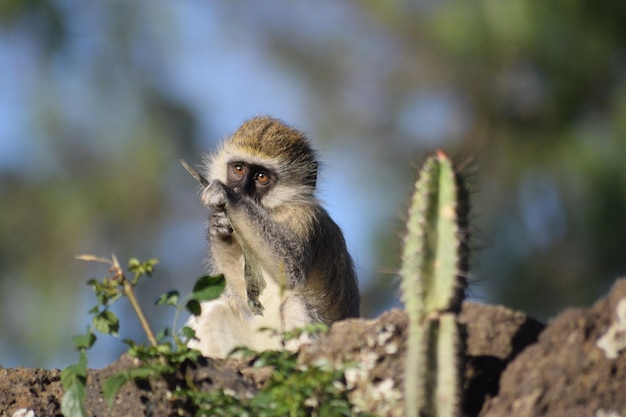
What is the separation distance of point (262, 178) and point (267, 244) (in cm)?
85

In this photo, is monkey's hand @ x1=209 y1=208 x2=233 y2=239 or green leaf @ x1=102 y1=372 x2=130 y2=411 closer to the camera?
green leaf @ x1=102 y1=372 x2=130 y2=411

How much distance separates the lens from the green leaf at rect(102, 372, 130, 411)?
462cm

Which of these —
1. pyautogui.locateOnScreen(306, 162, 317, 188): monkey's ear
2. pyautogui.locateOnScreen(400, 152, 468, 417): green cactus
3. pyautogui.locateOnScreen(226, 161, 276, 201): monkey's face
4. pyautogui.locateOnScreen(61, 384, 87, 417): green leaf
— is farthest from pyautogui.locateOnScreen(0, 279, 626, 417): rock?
pyautogui.locateOnScreen(306, 162, 317, 188): monkey's ear

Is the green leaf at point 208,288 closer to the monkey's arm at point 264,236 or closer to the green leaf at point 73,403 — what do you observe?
the green leaf at point 73,403

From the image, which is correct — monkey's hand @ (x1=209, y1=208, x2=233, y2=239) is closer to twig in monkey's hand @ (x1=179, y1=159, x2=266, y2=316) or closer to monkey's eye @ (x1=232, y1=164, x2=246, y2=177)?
twig in monkey's hand @ (x1=179, y1=159, x2=266, y2=316)

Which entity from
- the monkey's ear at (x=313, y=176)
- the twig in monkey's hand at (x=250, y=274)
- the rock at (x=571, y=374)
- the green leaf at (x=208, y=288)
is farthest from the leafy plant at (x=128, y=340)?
the monkey's ear at (x=313, y=176)

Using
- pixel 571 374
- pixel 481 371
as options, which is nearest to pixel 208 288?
pixel 481 371

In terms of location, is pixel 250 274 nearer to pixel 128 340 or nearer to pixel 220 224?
pixel 220 224

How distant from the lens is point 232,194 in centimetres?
760

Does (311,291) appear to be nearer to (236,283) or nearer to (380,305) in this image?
(236,283)

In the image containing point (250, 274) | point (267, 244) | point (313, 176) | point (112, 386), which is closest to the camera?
point (112, 386)

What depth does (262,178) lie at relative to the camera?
836 cm

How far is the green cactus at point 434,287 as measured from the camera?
14.5 ft

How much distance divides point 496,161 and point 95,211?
695 centimetres
